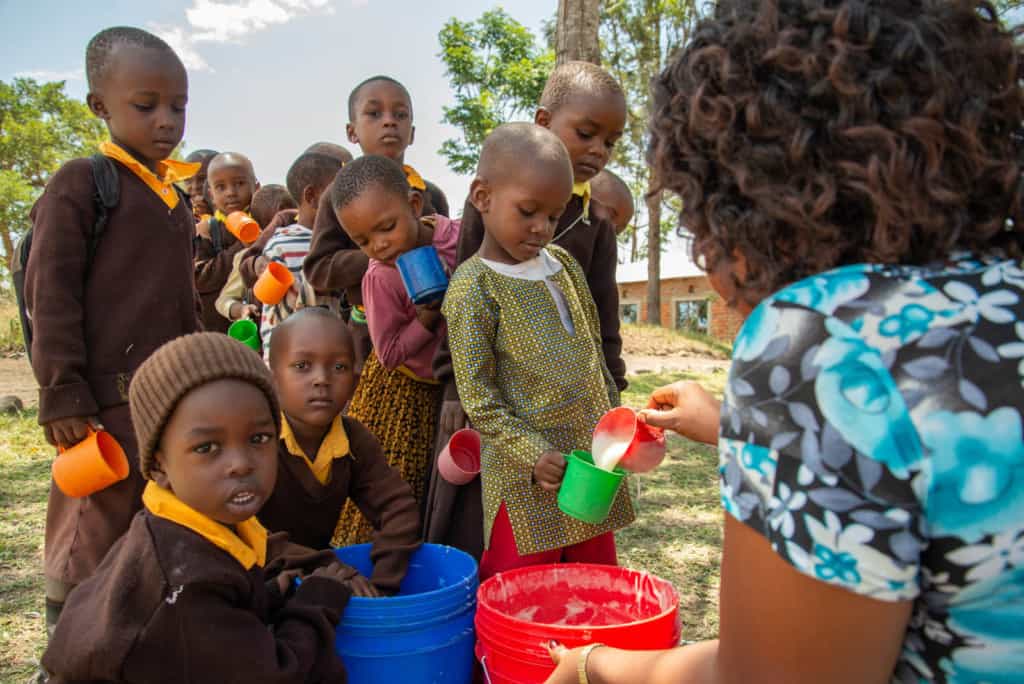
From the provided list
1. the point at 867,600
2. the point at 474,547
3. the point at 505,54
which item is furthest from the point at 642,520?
the point at 505,54

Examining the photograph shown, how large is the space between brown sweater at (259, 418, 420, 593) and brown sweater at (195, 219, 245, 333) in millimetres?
2424

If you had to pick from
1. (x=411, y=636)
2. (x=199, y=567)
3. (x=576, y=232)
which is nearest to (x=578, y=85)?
(x=576, y=232)

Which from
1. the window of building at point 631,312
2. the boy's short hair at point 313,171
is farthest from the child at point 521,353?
the window of building at point 631,312

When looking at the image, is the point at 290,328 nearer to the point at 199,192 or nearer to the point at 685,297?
the point at 199,192

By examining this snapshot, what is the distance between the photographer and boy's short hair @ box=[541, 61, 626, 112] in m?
2.82

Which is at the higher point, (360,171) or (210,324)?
(360,171)

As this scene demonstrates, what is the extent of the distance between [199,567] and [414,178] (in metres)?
2.13

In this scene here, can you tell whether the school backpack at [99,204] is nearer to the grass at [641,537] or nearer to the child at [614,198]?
the grass at [641,537]

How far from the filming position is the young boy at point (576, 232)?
99.8 inches

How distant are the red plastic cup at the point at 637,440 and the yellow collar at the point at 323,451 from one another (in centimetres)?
79

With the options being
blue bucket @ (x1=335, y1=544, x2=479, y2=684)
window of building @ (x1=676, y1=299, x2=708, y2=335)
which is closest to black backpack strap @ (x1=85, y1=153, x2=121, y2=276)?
blue bucket @ (x1=335, y1=544, x2=479, y2=684)

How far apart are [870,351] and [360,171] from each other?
212 centimetres

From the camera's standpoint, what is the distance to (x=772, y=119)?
1073mm

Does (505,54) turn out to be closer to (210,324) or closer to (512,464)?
(210,324)
